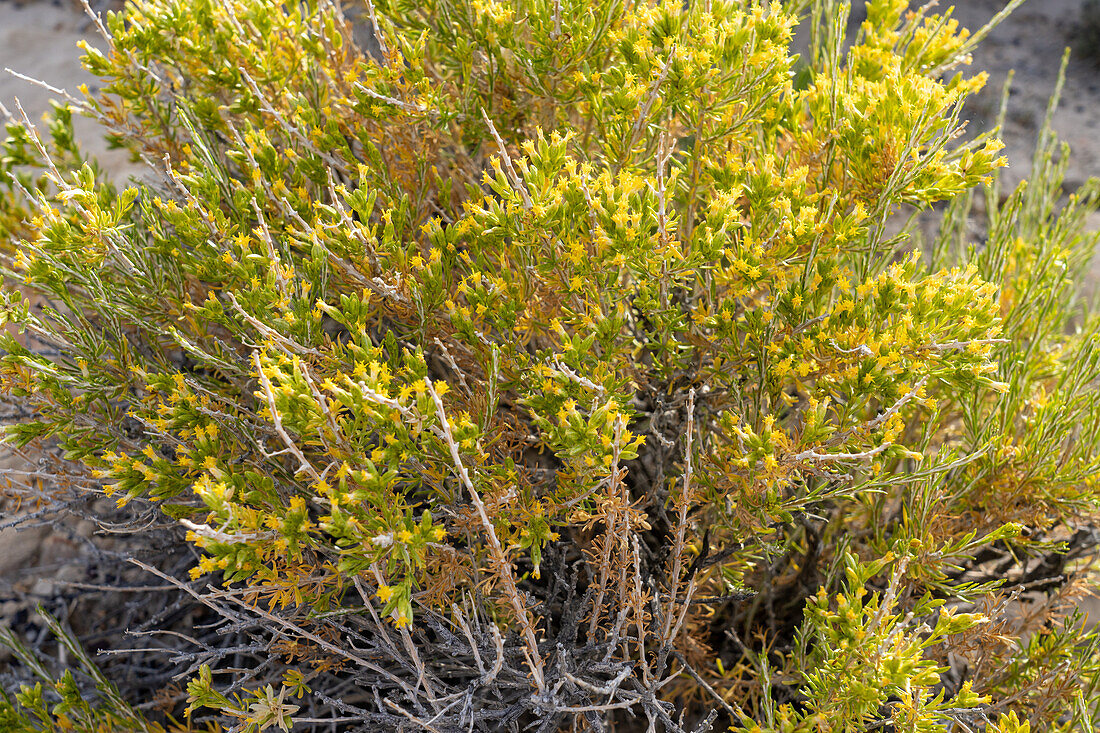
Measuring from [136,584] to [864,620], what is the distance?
237cm

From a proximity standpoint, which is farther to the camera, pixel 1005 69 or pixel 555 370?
pixel 1005 69

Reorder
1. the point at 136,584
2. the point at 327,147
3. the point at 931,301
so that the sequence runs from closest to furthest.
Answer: the point at 931,301 → the point at 327,147 → the point at 136,584

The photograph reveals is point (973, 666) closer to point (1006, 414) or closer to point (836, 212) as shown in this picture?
point (1006, 414)

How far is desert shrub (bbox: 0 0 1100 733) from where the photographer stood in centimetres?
142

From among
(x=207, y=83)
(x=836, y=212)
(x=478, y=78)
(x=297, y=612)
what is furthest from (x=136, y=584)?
(x=836, y=212)

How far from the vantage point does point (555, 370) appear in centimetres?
143

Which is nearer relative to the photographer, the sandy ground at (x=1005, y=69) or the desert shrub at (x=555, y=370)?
the desert shrub at (x=555, y=370)

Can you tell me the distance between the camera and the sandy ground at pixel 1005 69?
17.0 feet

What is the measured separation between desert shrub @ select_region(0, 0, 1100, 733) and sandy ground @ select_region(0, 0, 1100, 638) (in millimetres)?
3047

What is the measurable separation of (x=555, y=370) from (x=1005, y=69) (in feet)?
22.1

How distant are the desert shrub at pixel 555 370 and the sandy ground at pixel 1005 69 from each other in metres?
3.05

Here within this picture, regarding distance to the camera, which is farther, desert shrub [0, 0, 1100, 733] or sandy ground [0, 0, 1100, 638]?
sandy ground [0, 0, 1100, 638]

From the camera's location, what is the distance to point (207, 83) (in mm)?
2035

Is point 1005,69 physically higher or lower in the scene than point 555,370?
lower
